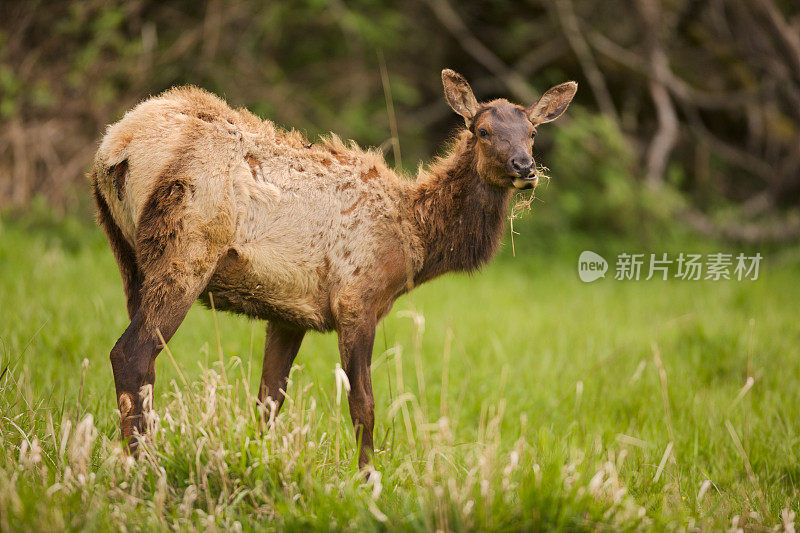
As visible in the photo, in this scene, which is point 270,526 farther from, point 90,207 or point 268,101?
point 268,101

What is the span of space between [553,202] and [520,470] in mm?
8615

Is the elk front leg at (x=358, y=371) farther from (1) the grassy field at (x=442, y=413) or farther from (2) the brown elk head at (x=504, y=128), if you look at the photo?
(2) the brown elk head at (x=504, y=128)

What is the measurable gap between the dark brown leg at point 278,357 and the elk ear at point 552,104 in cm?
207

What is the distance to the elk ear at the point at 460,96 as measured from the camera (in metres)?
4.83

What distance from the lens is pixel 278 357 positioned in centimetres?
459

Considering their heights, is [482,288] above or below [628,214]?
below

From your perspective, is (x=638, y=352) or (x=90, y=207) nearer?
(x=638, y=352)

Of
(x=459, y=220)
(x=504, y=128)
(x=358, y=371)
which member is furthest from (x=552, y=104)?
(x=358, y=371)

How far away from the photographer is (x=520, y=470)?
11.5 feet

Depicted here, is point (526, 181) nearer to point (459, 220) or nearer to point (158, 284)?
point (459, 220)

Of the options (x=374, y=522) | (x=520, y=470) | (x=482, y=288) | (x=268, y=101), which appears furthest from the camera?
(x=268, y=101)

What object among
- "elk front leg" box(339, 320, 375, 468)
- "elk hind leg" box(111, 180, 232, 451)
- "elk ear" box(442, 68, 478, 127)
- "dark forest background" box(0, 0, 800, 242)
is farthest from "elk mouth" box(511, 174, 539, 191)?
"dark forest background" box(0, 0, 800, 242)

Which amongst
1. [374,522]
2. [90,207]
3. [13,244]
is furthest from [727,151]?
[374,522]

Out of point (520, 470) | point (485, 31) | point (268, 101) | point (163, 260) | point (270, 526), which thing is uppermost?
point (485, 31)
